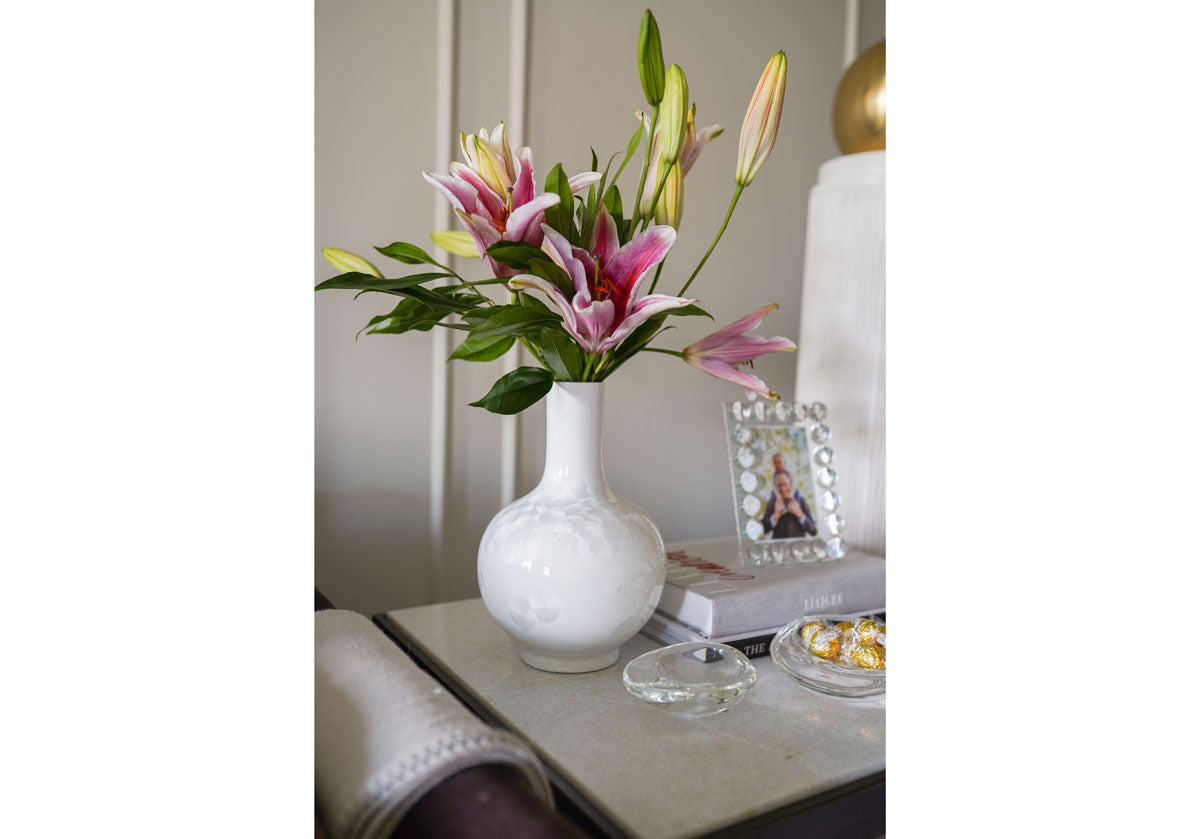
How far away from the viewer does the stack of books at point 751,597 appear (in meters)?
0.62

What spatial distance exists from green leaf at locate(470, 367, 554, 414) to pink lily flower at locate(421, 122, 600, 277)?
0.07 m

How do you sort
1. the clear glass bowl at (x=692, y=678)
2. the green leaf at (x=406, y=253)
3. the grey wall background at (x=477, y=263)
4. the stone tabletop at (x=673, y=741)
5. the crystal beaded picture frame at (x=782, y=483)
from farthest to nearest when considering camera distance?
the grey wall background at (x=477, y=263) < the crystal beaded picture frame at (x=782, y=483) < the green leaf at (x=406, y=253) < the clear glass bowl at (x=692, y=678) < the stone tabletop at (x=673, y=741)

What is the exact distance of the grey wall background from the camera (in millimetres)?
843

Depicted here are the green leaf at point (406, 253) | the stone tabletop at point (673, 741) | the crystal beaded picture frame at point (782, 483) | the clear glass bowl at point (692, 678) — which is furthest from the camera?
the crystal beaded picture frame at point (782, 483)

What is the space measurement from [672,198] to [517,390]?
0.60 feet

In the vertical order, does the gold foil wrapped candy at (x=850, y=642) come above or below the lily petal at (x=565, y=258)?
below

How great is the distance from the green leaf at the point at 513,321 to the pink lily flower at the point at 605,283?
0.01 meters

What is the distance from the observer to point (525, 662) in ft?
1.99

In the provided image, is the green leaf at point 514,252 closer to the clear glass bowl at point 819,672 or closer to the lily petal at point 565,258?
the lily petal at point 565,258

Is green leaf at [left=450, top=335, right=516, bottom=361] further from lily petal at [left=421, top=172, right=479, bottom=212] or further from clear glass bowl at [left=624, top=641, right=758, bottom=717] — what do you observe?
clear glass bowl at [left=624, top=641, right=758, bottom=717]

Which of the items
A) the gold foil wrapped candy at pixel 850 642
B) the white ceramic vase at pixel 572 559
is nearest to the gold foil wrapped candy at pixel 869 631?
the gold foil wrapped candy at pixel 850 642
